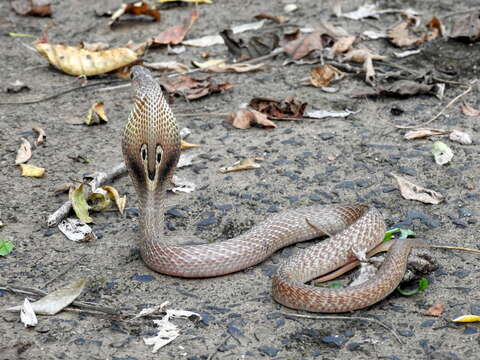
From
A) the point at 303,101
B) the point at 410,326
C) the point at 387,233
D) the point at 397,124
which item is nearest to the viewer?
the point at 410,326

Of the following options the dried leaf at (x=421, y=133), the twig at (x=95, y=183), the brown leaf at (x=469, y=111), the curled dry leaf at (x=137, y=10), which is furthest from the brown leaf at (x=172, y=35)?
the brown leaf at (x=469, y=111)

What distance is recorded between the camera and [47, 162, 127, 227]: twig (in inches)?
181

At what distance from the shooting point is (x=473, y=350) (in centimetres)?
344

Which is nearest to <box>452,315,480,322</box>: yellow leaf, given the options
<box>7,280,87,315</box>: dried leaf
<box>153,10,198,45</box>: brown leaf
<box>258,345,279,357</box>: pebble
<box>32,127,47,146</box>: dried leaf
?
<box>258,345,279,357</box>: pebble

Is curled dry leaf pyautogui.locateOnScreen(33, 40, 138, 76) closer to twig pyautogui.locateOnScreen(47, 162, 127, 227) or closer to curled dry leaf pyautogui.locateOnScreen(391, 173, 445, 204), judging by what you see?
twig pyautogui.locateOnScreen(47, 162, 127, 227)

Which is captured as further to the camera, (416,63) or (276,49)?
(276,49)

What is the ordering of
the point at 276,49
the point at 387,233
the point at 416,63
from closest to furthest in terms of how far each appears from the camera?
1. the point at 387,233
2. the point at 416,63
3. the point at 276,49

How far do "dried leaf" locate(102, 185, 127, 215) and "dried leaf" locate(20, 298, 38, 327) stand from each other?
1199 millimetres

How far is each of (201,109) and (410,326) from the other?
312 centimetres

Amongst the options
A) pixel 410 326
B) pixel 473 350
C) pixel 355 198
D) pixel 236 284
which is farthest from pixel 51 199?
pixel 473 350

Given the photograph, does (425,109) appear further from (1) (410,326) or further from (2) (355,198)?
(1) (410,326)

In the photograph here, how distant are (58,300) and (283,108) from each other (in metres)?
2.77

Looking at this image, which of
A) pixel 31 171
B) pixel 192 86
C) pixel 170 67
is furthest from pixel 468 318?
pixel 170 67

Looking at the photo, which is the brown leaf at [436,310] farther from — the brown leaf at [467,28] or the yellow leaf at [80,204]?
the brown leaf at [467,28]
